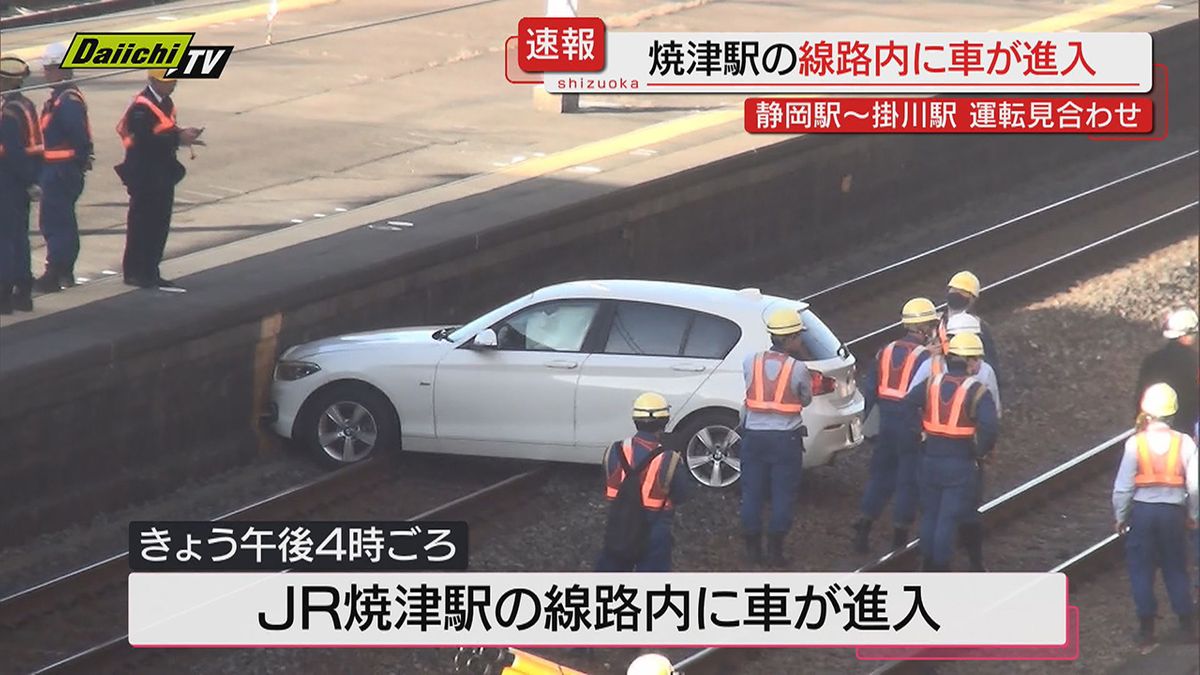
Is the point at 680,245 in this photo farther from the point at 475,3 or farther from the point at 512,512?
the point at 475,3

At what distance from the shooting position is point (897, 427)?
579 inches

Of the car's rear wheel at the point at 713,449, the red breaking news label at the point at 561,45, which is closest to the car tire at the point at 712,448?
the car's rear wheel at the point at 713,449

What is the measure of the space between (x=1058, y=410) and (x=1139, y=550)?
532 centimetres

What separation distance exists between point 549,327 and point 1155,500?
16.2 feet

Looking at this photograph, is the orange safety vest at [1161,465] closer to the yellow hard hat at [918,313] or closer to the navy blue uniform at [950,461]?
the navy blue uniform at [950,461]

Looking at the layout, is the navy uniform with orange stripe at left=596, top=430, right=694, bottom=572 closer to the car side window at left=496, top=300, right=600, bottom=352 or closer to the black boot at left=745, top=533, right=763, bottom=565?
the black boot at left=745, top=533, right=763, bottom=565

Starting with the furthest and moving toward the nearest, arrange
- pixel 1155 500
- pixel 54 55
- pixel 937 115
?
pixel 937 115 → pixel 54 55 → pixel 1155 500

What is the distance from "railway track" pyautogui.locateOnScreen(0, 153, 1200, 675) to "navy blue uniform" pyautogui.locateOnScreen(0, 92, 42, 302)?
301cm

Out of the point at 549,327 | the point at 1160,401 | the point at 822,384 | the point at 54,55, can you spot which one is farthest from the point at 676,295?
the point at 54,55

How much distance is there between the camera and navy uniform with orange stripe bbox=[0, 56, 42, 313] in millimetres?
16250

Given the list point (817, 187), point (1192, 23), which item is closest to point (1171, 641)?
point (817, 187)

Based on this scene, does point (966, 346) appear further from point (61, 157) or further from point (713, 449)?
point (61, 157)

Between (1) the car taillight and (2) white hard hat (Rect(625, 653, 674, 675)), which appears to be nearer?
(2) white hard hat (Rect(625, 653, 674, 675))

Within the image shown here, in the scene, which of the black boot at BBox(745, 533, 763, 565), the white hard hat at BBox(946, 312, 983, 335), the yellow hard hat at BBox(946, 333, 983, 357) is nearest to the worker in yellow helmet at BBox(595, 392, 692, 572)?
the black boot at BBox(745, 533, 763, 565)
